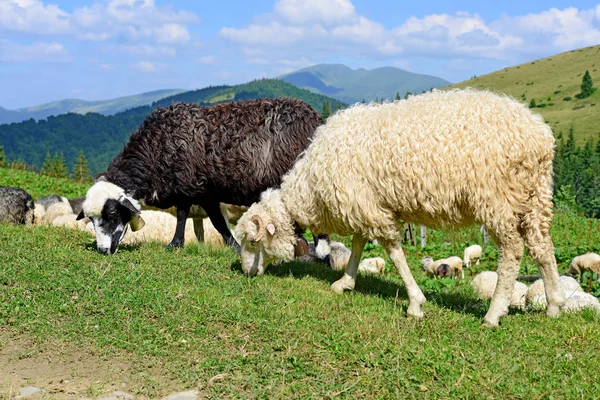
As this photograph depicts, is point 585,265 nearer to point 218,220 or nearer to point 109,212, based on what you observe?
point 218,220

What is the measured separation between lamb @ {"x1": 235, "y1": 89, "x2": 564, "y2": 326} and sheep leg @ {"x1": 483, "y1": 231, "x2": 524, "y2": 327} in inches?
0.4

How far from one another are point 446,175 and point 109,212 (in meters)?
5.40

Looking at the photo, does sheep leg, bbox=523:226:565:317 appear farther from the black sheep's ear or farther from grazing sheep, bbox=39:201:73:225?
grazing sheep, bbox=39:201:73:225

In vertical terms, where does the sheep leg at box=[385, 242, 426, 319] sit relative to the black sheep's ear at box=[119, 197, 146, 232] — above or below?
below

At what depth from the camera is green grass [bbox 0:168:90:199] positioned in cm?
2642

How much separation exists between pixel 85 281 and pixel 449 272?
975 cm

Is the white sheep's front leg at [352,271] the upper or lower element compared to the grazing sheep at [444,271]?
upper

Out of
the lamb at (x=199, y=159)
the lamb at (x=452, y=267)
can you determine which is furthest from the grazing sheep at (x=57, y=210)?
the lamb at (x=452, y=267)

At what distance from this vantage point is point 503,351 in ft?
18.8

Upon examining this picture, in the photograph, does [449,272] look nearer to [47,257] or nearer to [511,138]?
[511,138]

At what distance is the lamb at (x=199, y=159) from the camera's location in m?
9.16

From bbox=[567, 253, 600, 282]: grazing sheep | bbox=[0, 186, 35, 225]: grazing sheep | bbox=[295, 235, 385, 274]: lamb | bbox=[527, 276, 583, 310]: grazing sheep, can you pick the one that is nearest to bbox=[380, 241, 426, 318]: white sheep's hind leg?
bbox=[295, 235, 385, 274]: lamb

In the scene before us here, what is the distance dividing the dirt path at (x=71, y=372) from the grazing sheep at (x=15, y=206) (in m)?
9.37

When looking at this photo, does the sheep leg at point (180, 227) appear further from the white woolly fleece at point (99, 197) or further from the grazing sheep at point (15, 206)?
the grazing sheep at point (15, 206)
